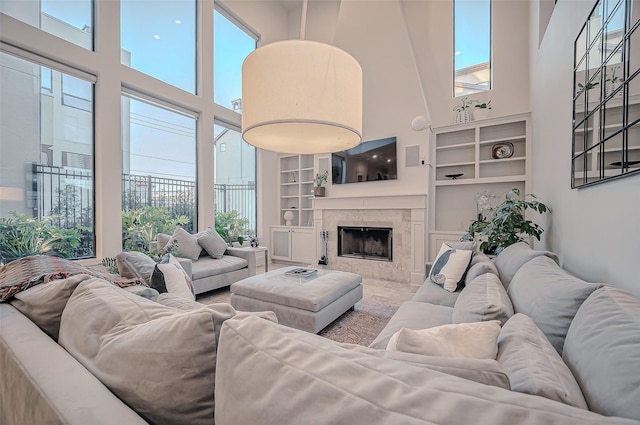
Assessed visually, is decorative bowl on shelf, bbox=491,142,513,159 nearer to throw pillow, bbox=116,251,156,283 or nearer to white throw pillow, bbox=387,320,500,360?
white throw pillow, bbox=387,320,500,360

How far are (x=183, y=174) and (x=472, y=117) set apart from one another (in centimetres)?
456

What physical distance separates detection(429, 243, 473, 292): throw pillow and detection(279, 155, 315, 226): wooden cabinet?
138 inches

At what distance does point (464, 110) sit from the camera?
4.25m

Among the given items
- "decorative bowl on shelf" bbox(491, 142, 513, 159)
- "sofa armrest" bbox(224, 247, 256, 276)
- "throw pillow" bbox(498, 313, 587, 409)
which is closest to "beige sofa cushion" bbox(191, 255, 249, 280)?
"sofa armrest" bbox(224, 247, 256, 276)

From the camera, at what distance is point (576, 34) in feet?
6.09

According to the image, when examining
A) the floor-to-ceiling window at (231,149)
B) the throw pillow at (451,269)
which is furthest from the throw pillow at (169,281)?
the floor-to-ceiling window at (231,149)

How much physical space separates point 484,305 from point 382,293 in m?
2.58

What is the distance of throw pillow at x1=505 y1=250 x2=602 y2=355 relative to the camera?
97 cm

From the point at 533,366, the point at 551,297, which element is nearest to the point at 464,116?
the point at 551,297

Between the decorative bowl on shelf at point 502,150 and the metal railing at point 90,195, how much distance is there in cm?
437

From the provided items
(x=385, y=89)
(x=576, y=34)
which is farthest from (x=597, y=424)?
(x=385, y=89)

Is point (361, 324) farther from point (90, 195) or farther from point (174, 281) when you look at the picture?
point (90, 195)

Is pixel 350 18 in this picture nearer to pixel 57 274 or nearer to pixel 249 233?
pixel 249 233

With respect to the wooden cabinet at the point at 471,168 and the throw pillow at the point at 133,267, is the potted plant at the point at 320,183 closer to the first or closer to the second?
the wooden cabinet at the point at 471,168
